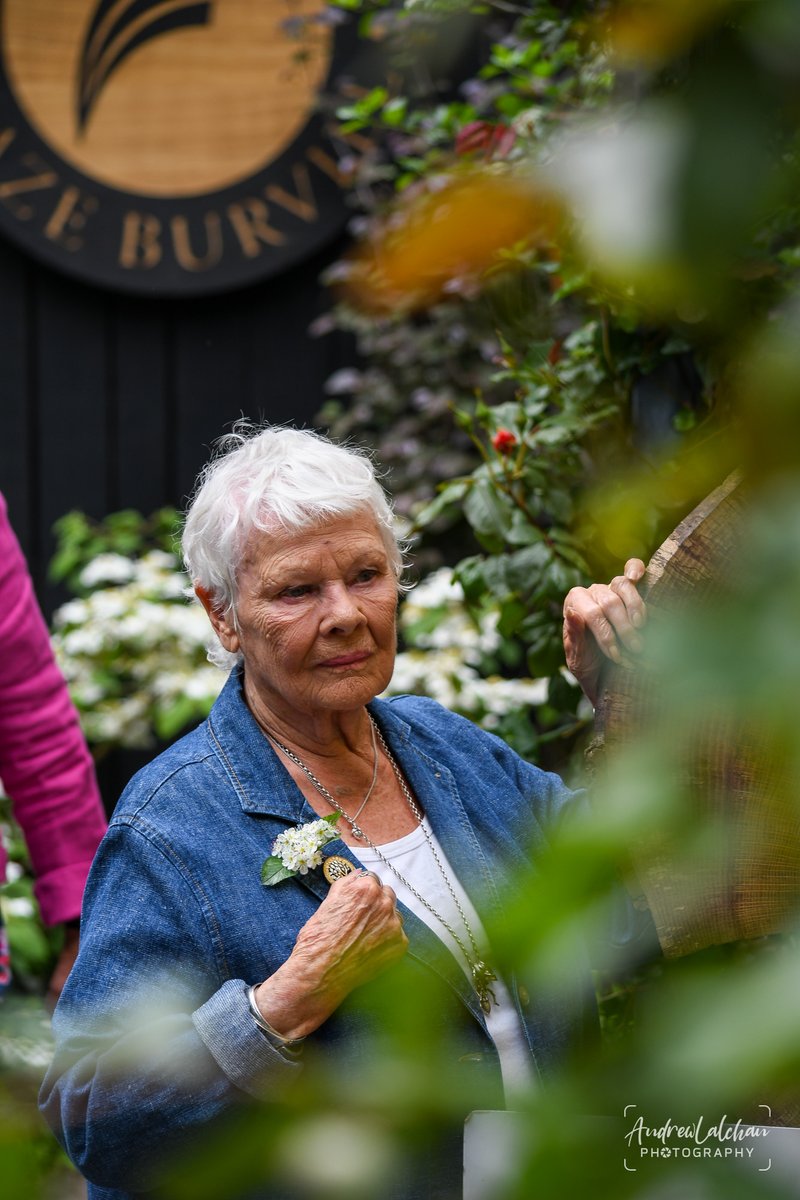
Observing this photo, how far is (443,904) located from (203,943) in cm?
31

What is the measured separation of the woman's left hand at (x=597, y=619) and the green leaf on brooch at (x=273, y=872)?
0.39m

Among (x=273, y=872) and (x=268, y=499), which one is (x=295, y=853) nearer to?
(x=273, y=872)

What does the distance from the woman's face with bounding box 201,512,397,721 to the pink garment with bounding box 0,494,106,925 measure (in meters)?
0.55

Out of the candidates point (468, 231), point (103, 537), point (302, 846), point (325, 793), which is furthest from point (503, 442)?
point (103, 537)

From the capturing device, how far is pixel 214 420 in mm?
3729

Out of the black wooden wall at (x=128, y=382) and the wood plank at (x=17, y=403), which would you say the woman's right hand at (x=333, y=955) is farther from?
the wood plank at (x=17, y=403)

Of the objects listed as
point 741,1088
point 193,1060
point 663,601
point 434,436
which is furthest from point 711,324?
point 434,436

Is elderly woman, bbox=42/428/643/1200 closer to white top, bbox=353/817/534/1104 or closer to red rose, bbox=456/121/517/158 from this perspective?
white top, bbox=353/817/534/1104

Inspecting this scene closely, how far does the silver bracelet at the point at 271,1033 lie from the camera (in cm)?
134

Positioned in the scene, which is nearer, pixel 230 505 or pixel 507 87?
pixel 230 505

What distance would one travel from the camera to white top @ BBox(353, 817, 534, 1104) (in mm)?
1543

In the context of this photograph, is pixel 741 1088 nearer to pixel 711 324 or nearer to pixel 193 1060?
pixel 711 324

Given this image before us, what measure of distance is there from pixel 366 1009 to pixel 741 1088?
4.5 inches

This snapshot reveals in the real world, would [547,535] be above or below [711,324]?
below
